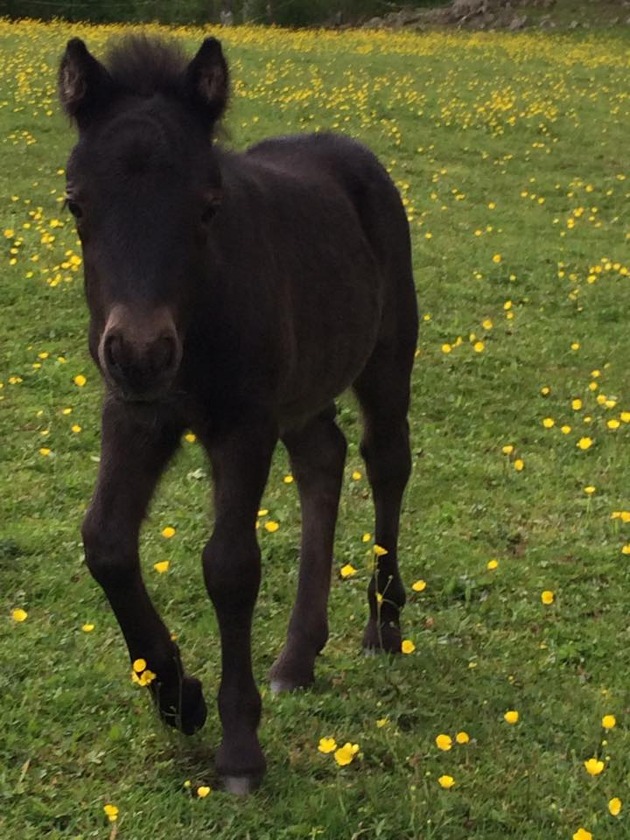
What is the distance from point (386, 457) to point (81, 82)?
2027mm

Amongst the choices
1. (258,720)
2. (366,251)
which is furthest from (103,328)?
(366,251)

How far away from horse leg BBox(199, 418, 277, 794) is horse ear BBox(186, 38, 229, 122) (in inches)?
35.3

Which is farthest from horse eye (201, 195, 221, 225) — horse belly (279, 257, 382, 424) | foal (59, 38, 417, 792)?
horse belly (279, 257, 382, 424)

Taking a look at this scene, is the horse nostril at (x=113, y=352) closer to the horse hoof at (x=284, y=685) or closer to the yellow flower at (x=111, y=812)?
the yellow flower at (x=111, y=812)

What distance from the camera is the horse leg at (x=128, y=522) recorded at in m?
3.16

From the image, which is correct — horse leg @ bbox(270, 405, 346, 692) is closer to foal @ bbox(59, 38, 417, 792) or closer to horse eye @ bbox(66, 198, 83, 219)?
foal @ bbox(59, 38, 417, 792)

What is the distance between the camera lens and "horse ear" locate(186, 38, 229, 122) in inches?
114

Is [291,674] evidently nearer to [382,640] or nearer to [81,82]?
[382,640]

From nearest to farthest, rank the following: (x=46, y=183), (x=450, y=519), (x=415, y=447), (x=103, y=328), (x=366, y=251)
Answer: (x=103, y=328)
(x=366, y=251)
(x=450, y=519)
(x=415, y=447)
(x=46, y=183)

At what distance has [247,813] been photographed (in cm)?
317

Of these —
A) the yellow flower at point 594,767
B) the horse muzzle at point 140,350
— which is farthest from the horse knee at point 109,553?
the yellow flower at point 594,767

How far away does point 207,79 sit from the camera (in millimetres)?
2918

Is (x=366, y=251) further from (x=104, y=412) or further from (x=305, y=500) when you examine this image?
(x=104, y=412)

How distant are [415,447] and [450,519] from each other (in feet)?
3.06
